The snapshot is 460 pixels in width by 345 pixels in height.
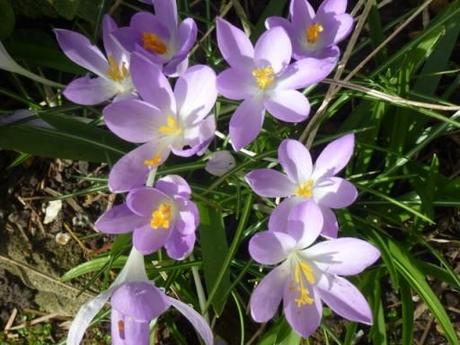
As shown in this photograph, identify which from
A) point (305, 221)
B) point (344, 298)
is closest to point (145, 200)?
point (305, 221)

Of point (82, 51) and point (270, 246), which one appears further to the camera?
point (82, 51)

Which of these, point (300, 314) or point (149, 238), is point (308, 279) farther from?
point (149, 238)

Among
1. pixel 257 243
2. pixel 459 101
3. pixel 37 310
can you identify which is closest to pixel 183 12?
pixel 257 243

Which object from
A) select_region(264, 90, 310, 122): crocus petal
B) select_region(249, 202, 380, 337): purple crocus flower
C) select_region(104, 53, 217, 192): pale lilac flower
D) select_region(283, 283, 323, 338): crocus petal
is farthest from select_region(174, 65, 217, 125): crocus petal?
select_region(283, 283, 323, 338): crocus petal

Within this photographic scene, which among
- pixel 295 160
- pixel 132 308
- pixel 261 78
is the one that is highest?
pixel 261 78

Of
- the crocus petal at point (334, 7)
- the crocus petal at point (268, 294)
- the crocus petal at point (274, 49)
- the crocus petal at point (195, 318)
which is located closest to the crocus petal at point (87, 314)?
the crocus petal at point (195, 318)

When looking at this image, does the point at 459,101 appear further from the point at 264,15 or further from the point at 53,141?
the point at 53,141
